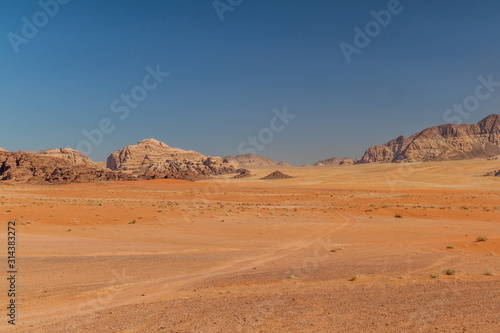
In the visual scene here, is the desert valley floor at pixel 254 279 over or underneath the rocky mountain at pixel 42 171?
underneath

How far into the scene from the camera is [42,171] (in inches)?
3307

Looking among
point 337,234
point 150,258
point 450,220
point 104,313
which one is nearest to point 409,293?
point 104,313

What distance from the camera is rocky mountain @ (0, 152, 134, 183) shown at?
259 ft

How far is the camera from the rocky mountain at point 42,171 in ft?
259

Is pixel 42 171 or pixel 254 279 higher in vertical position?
pixel 42 171

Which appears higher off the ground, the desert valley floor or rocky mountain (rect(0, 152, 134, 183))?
rocky mountain (rect(0, 152, 134, 183))

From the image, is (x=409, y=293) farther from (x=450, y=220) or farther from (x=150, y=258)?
(x=450, y=220)

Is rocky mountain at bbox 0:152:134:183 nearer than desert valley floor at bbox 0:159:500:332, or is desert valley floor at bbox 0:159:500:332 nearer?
desert valley floor at bbox 0:159:500:332

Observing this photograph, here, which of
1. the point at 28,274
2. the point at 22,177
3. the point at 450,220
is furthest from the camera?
the point at 22,177

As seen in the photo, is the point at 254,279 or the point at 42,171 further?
the point at 42,171

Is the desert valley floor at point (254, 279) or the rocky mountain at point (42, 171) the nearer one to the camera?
the desert valley floor at point (254, 279)

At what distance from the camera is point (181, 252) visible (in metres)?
14.2

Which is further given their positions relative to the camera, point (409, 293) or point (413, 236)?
point (413, 236)

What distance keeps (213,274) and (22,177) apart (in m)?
86.0
